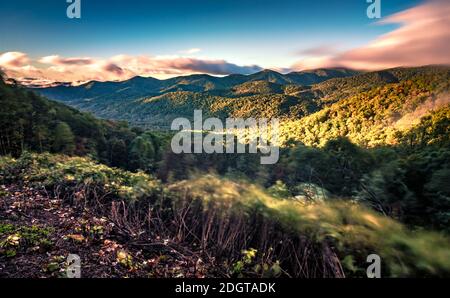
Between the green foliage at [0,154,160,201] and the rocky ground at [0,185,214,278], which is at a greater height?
the green foliage at [0,154,160,201]

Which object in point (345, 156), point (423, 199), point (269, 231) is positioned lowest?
point (269, 231)

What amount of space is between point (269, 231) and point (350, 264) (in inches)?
42.7

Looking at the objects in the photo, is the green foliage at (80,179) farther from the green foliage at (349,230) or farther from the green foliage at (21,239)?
the green foliage at (349,230)

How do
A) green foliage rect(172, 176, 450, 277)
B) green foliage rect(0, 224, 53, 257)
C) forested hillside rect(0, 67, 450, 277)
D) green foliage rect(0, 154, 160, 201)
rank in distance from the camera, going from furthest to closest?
green foliage rect(0, 154, 160, 201)
green foliage rect(0, 224, 53, 257)
forested hillside rect(0, 67, 450, 277)
green foliage rect(172, 176, 450, 277)

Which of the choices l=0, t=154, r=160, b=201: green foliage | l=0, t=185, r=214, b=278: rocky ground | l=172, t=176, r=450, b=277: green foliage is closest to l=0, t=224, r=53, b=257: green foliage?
l=0, t=185, r=214, b=278: rocky ground

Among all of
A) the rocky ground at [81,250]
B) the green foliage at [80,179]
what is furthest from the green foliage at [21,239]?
the green foliage at [80,179]

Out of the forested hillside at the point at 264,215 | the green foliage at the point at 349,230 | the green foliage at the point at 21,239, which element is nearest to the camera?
the green foliage at the point at 349,230

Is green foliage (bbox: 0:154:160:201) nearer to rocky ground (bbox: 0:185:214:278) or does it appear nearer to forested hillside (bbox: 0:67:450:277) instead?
forested hillside (bbox: 0:67:450:277)

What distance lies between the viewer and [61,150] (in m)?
13.9

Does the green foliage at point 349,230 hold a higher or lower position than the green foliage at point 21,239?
higher

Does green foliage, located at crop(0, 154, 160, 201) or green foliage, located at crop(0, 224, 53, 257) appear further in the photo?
green foliage, located at crop(0, 154, 160, 201)

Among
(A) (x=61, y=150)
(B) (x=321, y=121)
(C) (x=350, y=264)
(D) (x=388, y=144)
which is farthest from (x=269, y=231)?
(A) (x=61, y=150)
